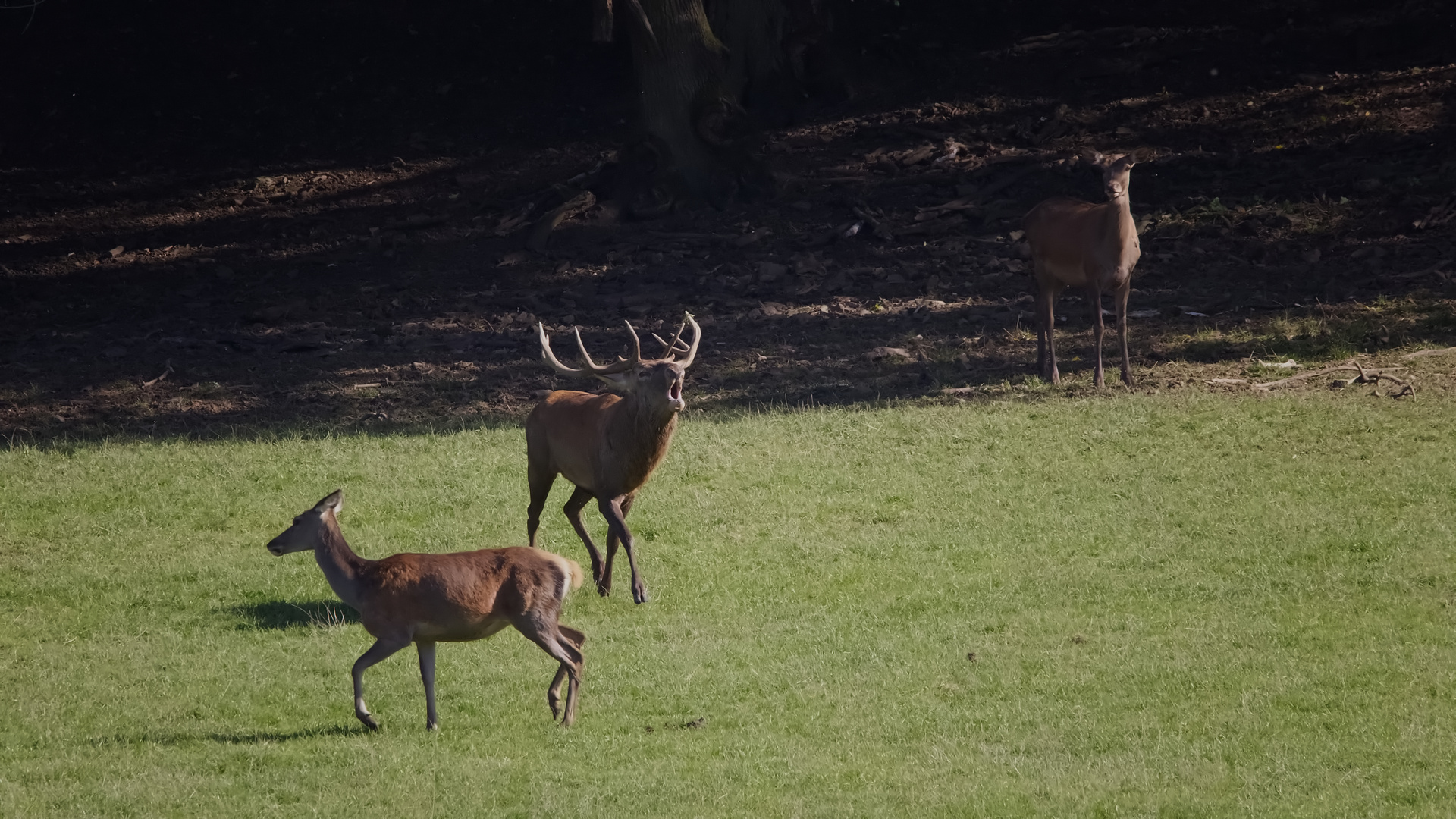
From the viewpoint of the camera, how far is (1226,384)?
13.5 metres

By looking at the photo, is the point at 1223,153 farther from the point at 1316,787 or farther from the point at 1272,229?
the point at 1316,787

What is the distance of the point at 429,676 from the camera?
7.23 meters

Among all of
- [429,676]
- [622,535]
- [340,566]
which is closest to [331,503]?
[340,566]

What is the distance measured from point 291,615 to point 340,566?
2161 millimetres

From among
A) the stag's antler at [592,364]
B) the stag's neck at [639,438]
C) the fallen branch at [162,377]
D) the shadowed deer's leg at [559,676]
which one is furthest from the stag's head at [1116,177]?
the fallen branch at [162,377]

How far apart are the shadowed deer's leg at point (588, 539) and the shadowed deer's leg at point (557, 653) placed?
78.6 inches

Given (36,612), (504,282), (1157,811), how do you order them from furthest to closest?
(504,282) < (36,612) < (1157,811)

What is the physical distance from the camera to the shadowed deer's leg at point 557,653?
23.5ft

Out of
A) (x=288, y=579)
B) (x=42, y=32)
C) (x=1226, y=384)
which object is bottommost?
(x=1226, y=384)

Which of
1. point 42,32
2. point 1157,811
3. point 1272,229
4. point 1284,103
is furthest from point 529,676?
point 42,32

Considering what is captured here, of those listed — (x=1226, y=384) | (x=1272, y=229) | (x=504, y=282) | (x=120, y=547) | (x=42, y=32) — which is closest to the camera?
(x=120, y=547)

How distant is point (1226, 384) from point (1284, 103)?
31.8 ft

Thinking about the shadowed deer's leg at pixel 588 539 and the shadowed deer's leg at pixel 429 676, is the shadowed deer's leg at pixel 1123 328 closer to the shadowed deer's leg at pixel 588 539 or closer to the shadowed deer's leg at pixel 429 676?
the shadowed deer's leg at pixel 588 539

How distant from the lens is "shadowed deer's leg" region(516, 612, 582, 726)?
23.5 ft
